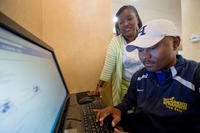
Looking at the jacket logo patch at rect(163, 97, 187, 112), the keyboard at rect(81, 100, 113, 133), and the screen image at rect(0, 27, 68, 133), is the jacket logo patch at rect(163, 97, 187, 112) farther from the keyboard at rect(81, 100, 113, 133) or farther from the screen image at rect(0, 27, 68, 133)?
the screen image at rect(0, 27, 68, 133)

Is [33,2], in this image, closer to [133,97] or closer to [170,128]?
[133,97]

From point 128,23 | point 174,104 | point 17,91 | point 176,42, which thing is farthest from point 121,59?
point 17,91

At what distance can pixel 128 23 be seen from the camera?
5.28ft

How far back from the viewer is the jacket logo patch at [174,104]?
82 cm

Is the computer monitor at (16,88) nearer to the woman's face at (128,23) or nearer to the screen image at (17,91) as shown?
the screen image at (17,91)

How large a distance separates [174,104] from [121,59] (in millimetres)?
772

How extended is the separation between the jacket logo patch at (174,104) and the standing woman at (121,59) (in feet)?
2.16

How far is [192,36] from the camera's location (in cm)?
311

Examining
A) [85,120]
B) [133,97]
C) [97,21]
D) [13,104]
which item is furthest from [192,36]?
[13,104]

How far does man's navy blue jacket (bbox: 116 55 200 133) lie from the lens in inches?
32.0

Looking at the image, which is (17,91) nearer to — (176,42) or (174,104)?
(174,104)

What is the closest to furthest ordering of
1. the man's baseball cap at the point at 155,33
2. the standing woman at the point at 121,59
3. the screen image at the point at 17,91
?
the screen image at the point at 17,91 → the man's baseball cap at the point at 155,33 → the standing woman at the point at 121,59

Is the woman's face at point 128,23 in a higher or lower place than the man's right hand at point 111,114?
higher

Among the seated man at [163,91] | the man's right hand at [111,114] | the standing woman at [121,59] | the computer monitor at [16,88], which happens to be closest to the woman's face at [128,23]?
the standing woman at [121,59]
